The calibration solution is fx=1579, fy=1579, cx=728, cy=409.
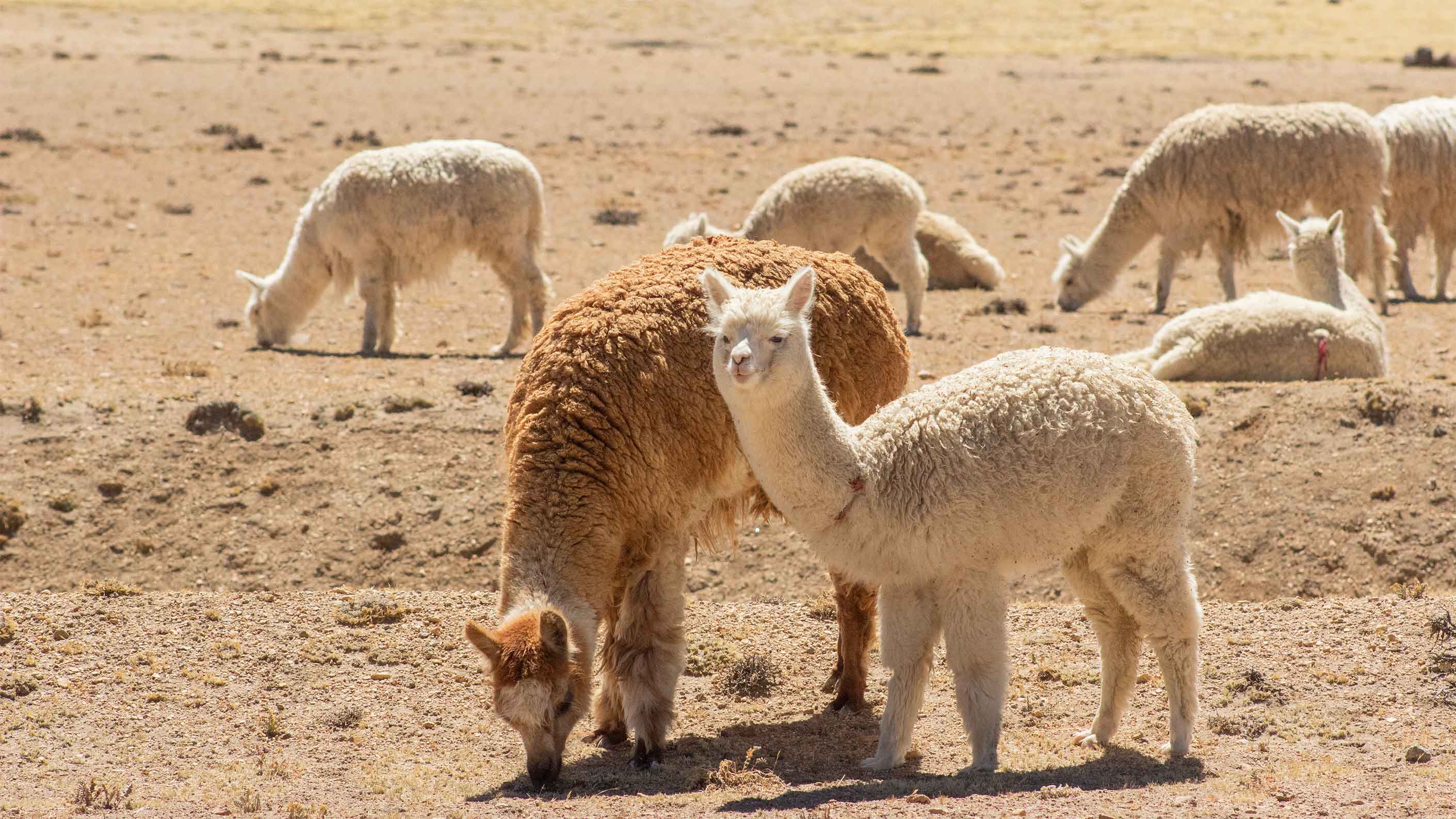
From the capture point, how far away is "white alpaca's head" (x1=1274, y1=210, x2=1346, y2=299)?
14.5 meters

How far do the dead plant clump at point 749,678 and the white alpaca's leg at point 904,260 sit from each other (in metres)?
8.86

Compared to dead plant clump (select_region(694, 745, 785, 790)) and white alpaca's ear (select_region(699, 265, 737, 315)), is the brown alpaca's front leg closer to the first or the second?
dead plant clump (select_region(694, 745, 785, 790))

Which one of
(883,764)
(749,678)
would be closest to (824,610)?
(749,678)

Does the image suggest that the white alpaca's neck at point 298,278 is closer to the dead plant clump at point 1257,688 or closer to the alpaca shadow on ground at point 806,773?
the alpaca shadow on ground at point 806,773

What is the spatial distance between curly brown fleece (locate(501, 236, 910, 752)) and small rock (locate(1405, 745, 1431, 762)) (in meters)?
3.30

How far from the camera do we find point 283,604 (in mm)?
9734

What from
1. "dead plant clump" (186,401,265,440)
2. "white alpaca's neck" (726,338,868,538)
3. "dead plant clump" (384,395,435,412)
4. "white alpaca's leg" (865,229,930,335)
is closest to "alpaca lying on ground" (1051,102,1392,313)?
"white alpaca's leg" (865,229,930,335)

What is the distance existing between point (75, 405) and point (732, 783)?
8058 millimetres

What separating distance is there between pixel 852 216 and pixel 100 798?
1181 centimetres

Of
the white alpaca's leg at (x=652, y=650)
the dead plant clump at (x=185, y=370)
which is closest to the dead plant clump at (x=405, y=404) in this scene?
the dead plant clump at (x=185, y=370)

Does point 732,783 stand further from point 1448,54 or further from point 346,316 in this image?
point 1448,54

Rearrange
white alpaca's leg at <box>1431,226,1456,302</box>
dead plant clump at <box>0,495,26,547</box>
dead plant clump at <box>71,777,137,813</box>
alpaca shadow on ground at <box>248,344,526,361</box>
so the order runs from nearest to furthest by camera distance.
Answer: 1. dead plant clump at <box>71,777,137,813</box>
2. dead plant clump at <box>0,495,26,547</box>
3. alpaca shadow on ground at <box>248,344,526,361</box>
4. white alpaca's leg at <box>1431,226,1456,302</box>

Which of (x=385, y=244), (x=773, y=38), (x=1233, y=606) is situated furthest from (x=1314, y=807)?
(x=773, y=38)

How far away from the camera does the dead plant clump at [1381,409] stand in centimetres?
1223
